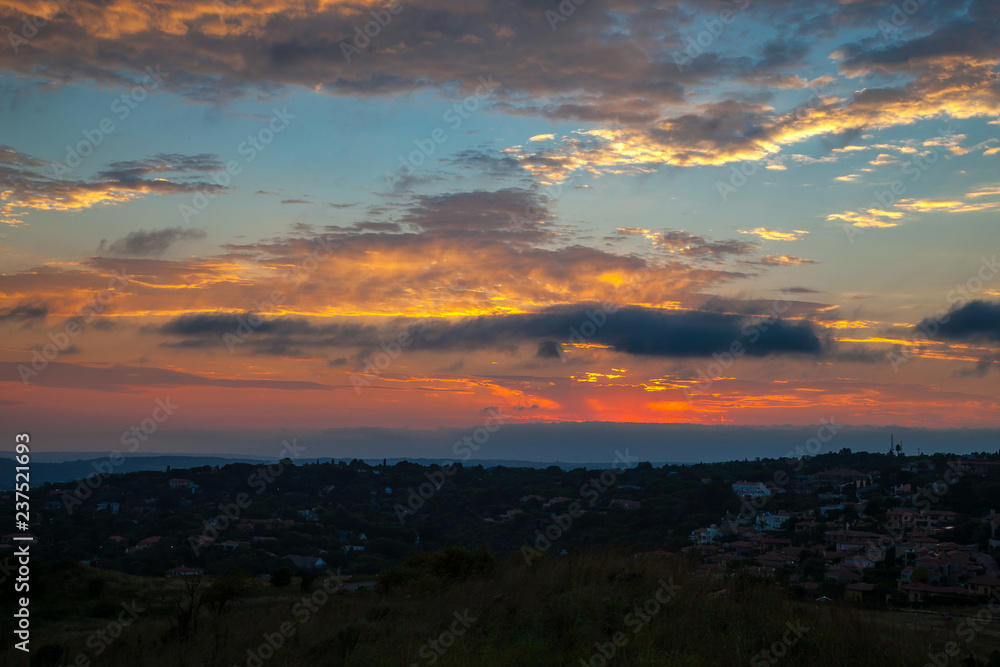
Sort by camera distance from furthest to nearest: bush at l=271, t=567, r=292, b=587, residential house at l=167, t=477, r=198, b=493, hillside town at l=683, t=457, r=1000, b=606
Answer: residential house at l=167, t=477, r=198, b=493, bush at l=271, t=567, r=292, b=587, hillside town at l=683, t=457, r=1000, b=606

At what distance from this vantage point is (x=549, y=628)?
888 cm

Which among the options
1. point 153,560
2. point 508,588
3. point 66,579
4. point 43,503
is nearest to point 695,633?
point 508,588

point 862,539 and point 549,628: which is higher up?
point 549,628

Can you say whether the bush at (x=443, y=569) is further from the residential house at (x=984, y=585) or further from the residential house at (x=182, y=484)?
the residential house at (x=182, y=484)

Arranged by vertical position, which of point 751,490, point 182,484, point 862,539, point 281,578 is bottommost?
point 182,484

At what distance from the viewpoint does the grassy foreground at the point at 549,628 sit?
7.58m

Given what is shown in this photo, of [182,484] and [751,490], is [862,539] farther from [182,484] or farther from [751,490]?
[182,484]

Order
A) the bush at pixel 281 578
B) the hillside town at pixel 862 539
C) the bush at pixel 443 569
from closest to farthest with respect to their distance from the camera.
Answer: the hillside town at pixel 862 539 → the bush at pixel 443 569 → the bush at pixel 281 578

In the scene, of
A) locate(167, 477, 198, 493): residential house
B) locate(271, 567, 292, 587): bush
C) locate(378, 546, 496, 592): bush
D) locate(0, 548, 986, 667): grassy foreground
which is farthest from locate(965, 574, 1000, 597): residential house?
locate(167, 477, 198, 493): residential house

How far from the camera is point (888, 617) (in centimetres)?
891

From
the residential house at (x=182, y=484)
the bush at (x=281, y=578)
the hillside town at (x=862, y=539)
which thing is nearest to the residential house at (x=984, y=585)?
the hillside town at (x=862, y=539)

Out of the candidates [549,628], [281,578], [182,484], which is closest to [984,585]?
[549,628]

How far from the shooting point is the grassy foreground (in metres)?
7.58

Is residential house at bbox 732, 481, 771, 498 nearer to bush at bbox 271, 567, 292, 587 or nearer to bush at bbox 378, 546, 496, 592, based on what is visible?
bush at bbox 271, 567, 292, 587
